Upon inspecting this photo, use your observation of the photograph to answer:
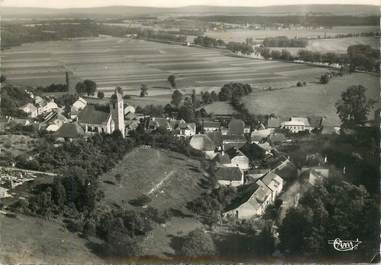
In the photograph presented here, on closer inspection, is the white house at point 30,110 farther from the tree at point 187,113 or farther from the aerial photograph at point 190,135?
the tree at point 187,113

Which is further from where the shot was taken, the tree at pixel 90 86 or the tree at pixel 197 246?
the tree at pixel 90 86

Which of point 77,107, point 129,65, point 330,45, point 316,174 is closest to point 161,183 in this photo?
point 129,65

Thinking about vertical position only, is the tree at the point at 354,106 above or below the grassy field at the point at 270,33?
below

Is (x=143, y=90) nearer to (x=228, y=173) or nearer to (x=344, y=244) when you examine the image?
(x=228, y=173)

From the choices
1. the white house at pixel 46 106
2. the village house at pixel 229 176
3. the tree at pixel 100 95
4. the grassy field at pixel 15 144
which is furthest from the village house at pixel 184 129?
the grassy field at pixel 15 144

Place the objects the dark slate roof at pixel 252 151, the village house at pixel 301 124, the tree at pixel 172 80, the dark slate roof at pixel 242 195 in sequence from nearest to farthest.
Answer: the dark slate roof at pixel 242 195
the tree at pixel 172 80
the village house at pixel 301 124
the dark slate roof at pixel 252 151

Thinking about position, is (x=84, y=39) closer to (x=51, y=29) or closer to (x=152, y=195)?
(x=51, y=29)

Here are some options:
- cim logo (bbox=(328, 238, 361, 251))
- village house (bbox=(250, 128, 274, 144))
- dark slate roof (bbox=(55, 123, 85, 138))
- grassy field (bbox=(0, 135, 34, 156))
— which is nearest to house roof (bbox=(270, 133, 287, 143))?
village house (bbox=(250, 128, 274, 144))
